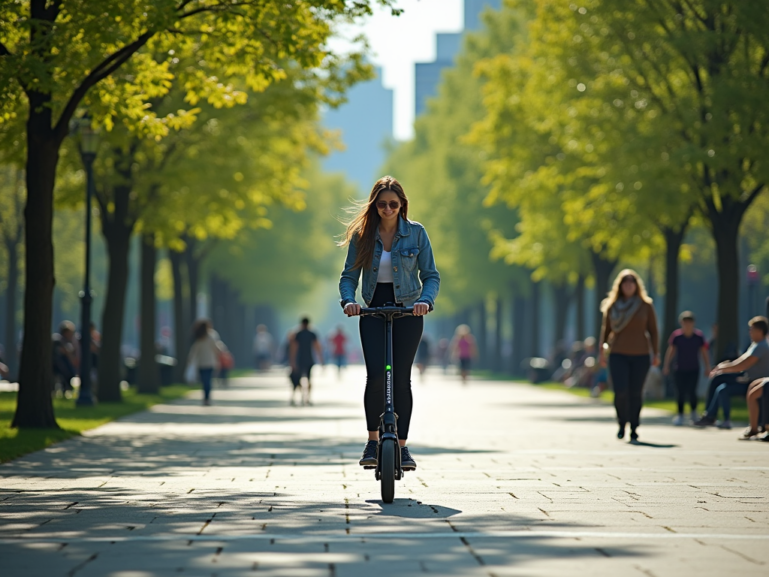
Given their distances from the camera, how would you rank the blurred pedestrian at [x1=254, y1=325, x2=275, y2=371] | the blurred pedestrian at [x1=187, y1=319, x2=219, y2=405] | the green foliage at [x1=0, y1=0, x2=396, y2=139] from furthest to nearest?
the blurred pedestrian at [x1=254, y1=325, x2=275, y2=371], the blurred pedestrian at [x1=187, y1=319, x2=219, y2=405], the green foliage at [x1=0, y1=0, x2=396, y2=139]

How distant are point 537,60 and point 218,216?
316 inches

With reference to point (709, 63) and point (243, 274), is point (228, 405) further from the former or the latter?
point (243, 274)

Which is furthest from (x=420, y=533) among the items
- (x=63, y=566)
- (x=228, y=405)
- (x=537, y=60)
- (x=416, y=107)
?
(x=416, y=107)

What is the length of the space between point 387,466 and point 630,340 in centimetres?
751

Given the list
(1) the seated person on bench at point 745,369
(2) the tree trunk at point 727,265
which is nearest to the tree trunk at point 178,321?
(2) the tree trunk at point 727,265

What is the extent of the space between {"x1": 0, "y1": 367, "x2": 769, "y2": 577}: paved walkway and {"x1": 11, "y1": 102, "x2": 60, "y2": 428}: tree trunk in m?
0.80

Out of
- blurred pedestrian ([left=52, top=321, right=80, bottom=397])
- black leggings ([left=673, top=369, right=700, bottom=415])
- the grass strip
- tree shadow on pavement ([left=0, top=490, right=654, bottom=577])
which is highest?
blurred pedestrian ([left=52, top=321, right=80, bottom=397])

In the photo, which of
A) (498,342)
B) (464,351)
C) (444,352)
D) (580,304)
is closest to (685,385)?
(464,351)

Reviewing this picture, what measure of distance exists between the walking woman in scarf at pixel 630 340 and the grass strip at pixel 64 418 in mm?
6206

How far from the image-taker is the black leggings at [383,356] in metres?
9.20

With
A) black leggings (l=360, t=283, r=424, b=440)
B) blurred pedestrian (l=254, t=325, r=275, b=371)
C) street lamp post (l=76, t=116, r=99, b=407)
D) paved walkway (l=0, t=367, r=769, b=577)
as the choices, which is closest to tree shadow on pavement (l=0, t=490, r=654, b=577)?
paved walkway (l=0, t=367, r=769, b=577)

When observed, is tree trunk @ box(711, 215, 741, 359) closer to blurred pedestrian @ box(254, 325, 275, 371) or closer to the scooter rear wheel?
the scooter rear wheel

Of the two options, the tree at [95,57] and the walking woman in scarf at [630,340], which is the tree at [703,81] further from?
the tree at [95,57]

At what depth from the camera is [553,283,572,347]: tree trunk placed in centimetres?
4625
